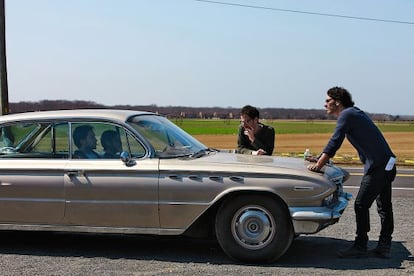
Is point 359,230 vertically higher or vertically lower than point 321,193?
lower

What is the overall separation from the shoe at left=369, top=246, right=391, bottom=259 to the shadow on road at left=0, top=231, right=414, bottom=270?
0.07 meters

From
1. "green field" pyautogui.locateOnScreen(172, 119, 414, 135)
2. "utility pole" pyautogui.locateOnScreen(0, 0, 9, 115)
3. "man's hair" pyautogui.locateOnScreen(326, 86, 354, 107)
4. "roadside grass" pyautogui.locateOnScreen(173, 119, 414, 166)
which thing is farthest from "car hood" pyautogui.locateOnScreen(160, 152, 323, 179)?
"green field" pyautogui.locateOnScreen(172, 119, 414, 135)

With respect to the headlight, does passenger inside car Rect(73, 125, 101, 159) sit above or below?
above

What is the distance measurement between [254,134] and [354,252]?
7.61ft

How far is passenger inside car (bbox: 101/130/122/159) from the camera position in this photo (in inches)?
243

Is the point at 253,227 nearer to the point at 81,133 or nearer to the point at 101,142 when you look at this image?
the point at 101,142

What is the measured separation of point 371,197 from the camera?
605 cm

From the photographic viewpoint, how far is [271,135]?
311 inches

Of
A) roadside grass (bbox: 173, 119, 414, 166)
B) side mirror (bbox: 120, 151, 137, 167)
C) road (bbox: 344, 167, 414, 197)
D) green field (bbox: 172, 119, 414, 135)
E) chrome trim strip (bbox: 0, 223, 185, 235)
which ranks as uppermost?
side mirror (bbox: 120, 151, 137, 167)

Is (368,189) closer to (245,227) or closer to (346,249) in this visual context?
(346,249)

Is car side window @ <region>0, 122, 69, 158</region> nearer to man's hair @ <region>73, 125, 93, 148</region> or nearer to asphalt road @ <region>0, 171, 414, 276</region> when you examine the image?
man's hair @ <region>73, 125, 93, 148</region>

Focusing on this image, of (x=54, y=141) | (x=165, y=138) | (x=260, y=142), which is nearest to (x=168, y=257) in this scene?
(x=165, y=138)

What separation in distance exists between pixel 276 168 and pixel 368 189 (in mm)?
993

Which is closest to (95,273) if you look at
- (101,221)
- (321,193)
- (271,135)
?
(101,221)
